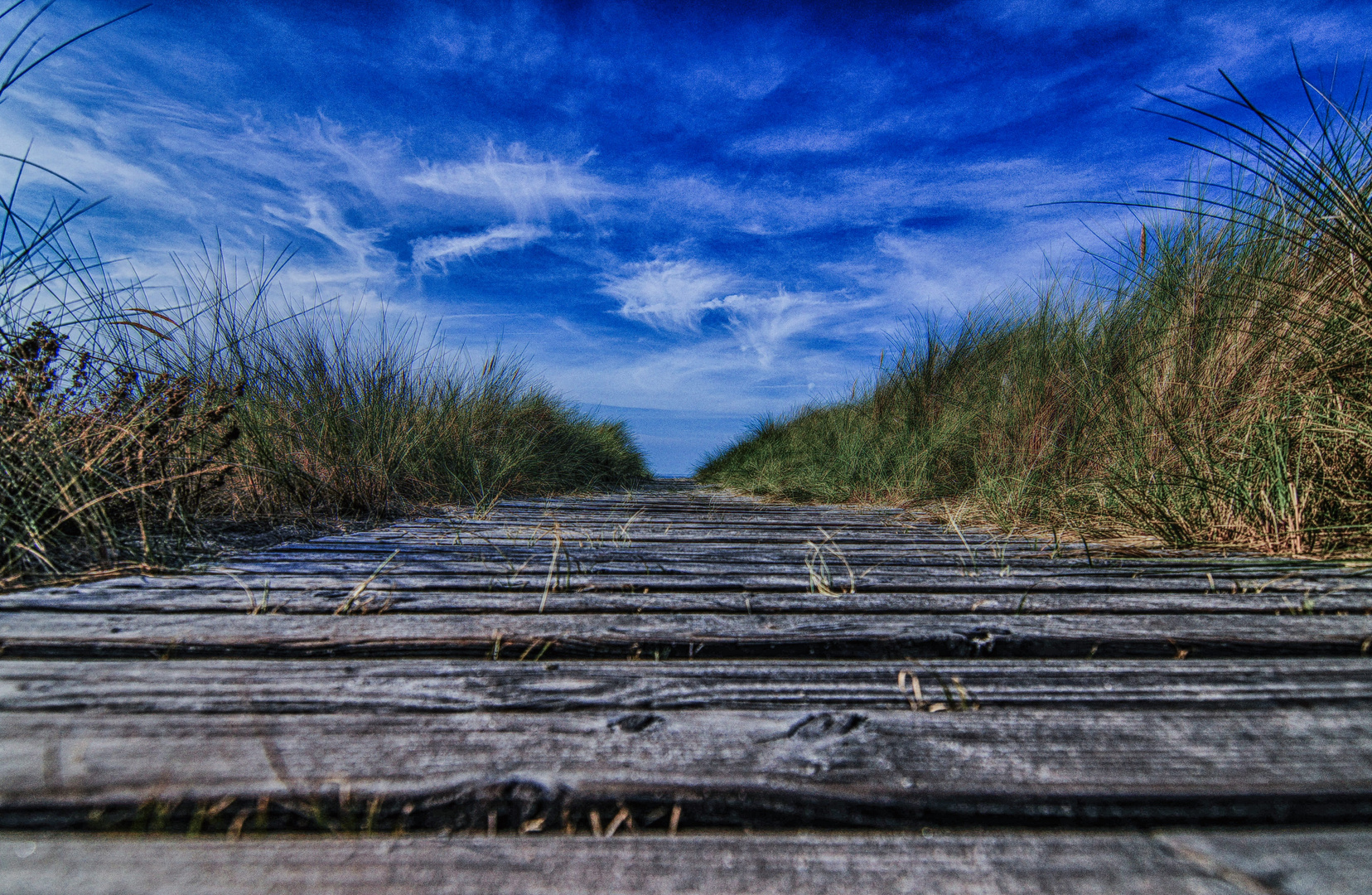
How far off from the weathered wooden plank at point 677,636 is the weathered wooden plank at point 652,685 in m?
0.05

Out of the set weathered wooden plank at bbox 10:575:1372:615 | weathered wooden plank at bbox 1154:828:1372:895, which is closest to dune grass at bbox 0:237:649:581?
weathered wooden plank at bbox 10:575:1372:615

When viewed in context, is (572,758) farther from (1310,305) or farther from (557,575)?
(1310,305)

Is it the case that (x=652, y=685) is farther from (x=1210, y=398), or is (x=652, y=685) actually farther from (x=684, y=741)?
(x=1210, y=398)

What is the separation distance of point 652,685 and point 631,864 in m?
0.34

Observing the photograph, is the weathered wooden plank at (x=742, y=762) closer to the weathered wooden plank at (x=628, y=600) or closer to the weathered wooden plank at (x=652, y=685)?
the weathered wooden plank at (x=652, y=685)

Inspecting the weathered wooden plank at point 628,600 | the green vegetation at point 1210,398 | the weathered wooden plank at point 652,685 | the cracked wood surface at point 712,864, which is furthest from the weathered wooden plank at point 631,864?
the green vegetation at point 1210,398

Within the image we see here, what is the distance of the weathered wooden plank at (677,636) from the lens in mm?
1075

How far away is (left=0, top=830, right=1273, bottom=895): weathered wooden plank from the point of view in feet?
1.86

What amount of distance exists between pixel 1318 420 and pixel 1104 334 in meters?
1.40

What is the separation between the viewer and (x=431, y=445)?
4.23 m

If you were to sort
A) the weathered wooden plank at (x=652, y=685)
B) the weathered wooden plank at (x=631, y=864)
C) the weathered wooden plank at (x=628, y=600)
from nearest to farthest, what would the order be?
the weathered wooden plank at (x=631, y=864) → the weathered wooden plank at (x=652, y=685) → the weathered wooden plank at (x=628, y=600)

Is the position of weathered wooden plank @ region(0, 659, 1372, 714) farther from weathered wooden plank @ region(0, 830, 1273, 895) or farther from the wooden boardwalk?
weathered wooden plank @ region(0, 830, 1273, 895)

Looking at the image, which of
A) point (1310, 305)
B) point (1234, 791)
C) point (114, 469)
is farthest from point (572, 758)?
point (1310, 305)

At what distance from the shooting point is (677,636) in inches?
44.2
